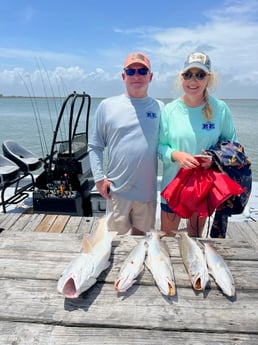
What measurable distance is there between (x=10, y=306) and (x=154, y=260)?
0.68m

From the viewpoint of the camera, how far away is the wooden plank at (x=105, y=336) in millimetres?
1106

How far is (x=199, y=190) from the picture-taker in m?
2.08

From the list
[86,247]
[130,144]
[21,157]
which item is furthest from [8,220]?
[86,247]

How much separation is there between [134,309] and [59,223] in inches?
114

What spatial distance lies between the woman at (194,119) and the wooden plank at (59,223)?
2.06 meters

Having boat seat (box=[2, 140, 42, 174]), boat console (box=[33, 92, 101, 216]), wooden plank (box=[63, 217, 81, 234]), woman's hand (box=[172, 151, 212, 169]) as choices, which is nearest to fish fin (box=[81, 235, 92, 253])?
woman's hand (box=[172, 151, 212, 169])

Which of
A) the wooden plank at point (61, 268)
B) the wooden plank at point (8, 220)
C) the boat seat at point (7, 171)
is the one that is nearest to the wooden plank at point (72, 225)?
the wooden plank at point (8, 220)

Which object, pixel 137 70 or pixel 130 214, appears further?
pixel 130 214

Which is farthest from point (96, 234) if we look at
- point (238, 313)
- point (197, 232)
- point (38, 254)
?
point (197, 232)

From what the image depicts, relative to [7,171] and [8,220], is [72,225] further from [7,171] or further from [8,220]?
[7,171]

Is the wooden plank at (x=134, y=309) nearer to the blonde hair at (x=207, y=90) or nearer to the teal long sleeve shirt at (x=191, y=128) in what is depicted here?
the teal long sleeve shirt at (x=191, y=128)

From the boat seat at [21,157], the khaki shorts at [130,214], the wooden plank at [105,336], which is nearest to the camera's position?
the wooden plank at [105,336]

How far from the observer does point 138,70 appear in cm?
234

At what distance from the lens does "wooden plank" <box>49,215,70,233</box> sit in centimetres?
381
